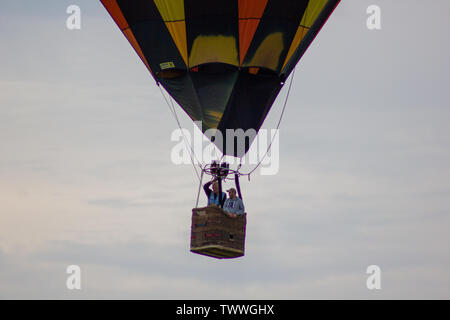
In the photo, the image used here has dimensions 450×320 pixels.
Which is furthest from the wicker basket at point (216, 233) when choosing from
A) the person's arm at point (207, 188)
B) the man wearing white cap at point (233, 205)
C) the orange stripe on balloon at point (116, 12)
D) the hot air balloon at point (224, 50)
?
the orange stripe on balloon at point (116, 12)

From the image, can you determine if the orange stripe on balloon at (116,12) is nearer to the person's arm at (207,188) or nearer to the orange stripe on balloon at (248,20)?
the orange stripe on balloon at (248,20)

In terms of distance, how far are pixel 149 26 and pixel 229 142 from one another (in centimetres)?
232

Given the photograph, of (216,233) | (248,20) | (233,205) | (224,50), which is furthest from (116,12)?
(216,233)

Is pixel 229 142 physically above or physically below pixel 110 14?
below

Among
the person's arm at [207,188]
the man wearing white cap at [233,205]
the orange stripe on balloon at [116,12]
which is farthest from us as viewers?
the orange stripe on balloon at [116,12]

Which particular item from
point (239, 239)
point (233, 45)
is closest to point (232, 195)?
point (239, 239)

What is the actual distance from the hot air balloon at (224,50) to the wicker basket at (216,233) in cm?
172

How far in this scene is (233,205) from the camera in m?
27.5

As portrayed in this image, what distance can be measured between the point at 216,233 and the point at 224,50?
318 centimetres

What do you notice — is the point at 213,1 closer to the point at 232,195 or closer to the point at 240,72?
the point at 240,72

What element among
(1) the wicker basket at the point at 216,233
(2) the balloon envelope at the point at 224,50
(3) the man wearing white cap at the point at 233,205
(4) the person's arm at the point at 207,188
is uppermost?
(2) the balloon envelope at the point at 224,50

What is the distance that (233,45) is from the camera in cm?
2858

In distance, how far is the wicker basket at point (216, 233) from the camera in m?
27.2

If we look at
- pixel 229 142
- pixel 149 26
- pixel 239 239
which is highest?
pixel 149 26
